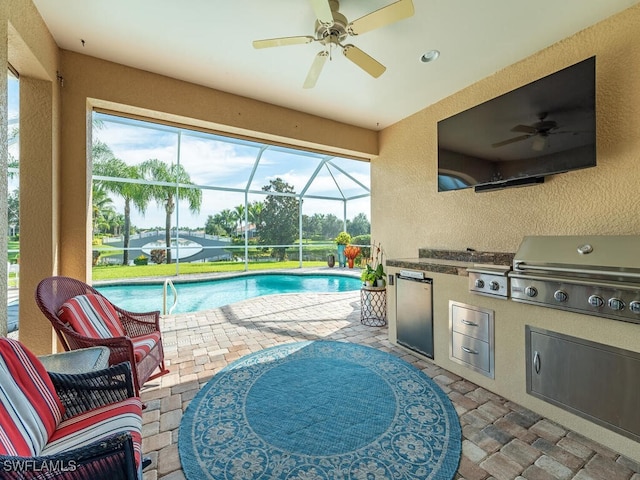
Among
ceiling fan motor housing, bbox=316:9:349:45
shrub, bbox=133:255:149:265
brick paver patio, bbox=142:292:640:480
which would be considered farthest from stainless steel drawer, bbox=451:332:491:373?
shrub, bbox=133:255:149:265

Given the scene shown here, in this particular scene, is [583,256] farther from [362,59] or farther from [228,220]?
[228,220]

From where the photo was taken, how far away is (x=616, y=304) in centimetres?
173

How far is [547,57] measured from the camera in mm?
2703

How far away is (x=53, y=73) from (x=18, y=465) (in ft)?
10.7

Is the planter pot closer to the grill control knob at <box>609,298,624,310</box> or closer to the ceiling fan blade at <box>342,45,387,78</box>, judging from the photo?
the ceiling fan blade at <box>342,45,387,78</box>

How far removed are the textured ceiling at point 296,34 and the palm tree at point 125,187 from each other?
7.30 meters

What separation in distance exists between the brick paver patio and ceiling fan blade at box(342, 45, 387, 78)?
114 inches

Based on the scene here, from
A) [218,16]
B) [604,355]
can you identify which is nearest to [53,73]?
[218,16]

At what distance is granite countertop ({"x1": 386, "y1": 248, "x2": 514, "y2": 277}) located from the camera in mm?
2802

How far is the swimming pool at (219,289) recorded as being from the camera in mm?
6805

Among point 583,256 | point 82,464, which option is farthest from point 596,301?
point 82,464

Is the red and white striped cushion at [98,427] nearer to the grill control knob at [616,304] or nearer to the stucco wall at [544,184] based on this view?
the grill control knob at [616,304]

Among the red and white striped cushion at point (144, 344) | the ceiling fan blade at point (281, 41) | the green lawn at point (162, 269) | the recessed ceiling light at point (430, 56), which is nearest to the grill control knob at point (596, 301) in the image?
the recessed ceiling light at point (430, 56)

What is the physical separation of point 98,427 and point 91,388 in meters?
0.24
